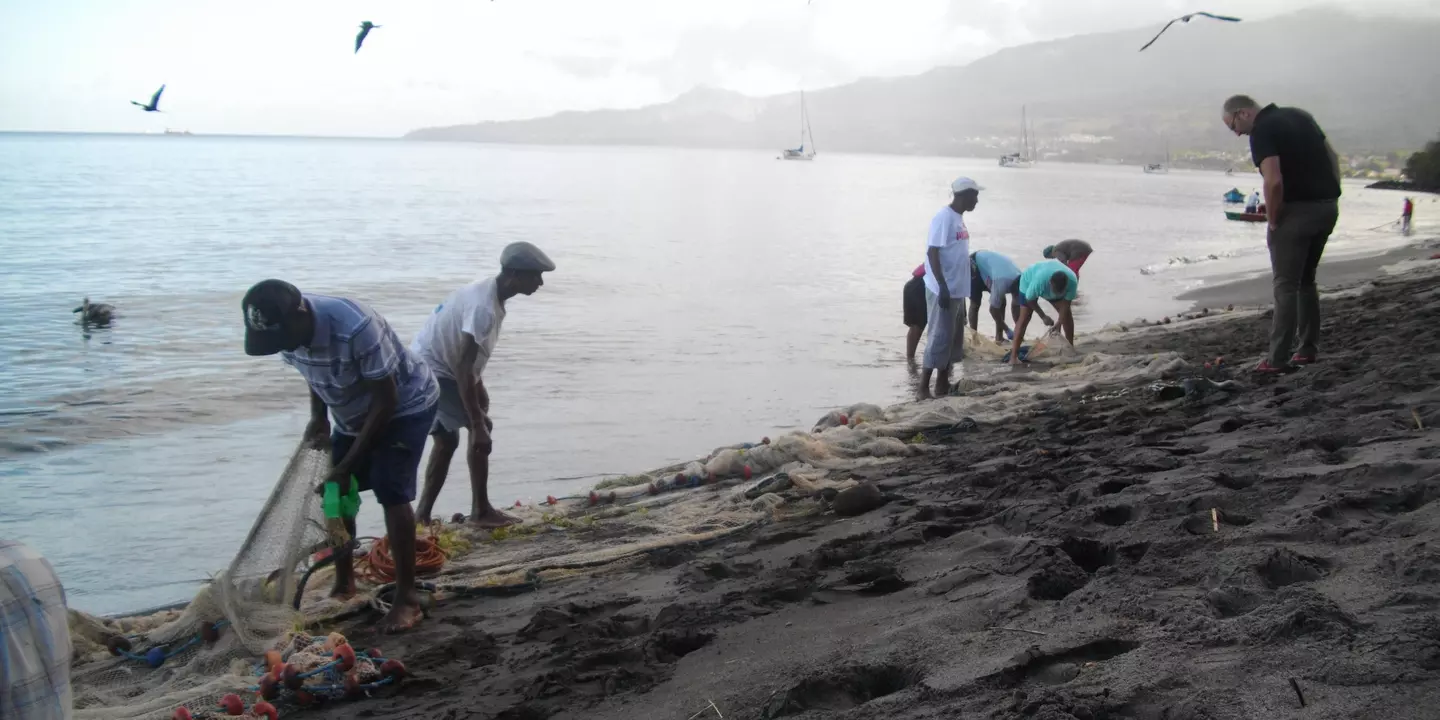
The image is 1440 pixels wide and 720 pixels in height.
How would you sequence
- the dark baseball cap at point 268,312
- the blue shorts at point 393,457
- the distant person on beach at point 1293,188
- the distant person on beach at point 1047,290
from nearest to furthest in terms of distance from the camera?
the dark baseball cap at point 268,312 → the blue shorts at point 393,457 → the distant person on beach at point 1293,188 → the distant person on beach at point 1047,290

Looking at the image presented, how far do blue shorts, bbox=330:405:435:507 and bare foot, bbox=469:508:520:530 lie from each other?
1685mm

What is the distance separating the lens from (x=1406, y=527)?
3.31 meters

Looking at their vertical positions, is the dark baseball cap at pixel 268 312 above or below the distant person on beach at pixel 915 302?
above

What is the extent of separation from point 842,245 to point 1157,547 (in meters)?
28.6

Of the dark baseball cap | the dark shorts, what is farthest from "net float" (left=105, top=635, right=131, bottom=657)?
the dark shorts

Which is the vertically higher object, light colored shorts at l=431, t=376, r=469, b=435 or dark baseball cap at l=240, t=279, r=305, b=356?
dark baseball cap at l=240, t=279, r=305, b=356

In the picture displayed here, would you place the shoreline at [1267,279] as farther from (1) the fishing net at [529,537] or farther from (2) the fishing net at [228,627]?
(2) the fishing net at [228,627]

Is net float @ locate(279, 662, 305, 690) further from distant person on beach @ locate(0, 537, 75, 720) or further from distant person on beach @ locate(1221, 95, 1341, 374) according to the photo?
distant person on beach @ locate(1221, 95, 1341, 374)

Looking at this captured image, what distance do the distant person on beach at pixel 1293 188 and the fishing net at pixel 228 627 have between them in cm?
595

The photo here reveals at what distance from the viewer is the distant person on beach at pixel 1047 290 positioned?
34.6ft

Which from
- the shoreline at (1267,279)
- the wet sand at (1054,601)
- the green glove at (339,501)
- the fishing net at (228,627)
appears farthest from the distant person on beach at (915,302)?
the fishing net at (228,627)

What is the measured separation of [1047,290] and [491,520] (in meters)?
6.64

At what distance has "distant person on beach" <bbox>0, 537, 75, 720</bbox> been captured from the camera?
2.17m

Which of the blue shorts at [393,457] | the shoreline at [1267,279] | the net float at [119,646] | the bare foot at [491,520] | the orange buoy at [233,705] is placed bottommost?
the bare foot at [491,520]
